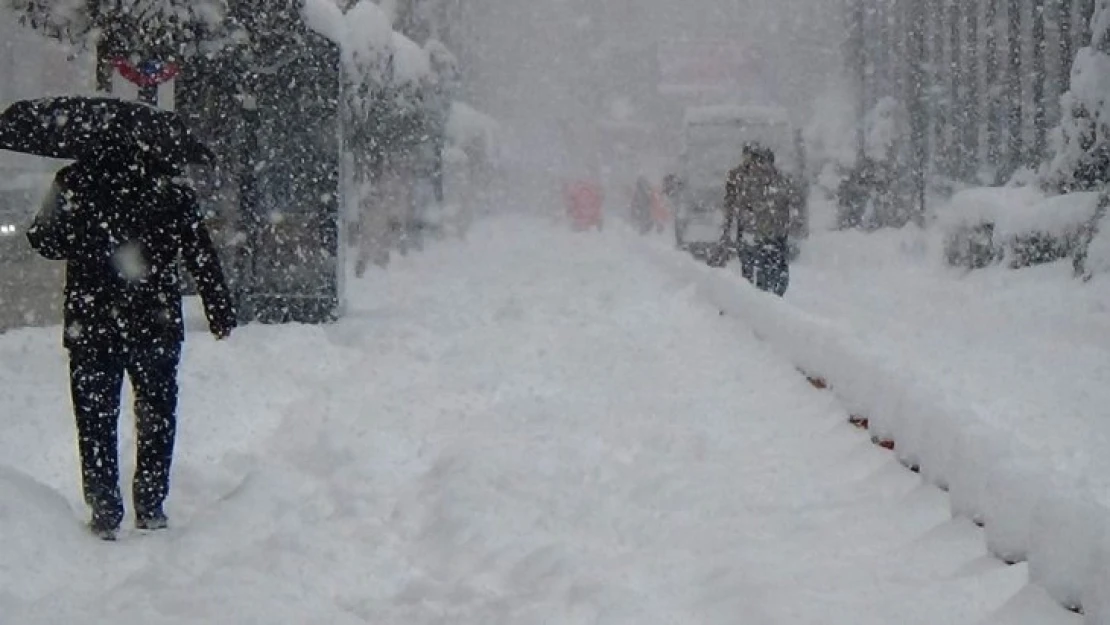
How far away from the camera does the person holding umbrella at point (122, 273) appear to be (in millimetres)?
4938

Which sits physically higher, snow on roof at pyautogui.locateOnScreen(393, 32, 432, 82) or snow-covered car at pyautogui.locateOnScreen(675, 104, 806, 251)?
snow on roof at pyautogui.locateOnScreen(393, 32, 432, 82)

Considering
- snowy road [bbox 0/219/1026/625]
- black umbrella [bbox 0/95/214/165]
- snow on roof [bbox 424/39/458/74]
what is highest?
snow on roof [bbox 424/39/458/74]

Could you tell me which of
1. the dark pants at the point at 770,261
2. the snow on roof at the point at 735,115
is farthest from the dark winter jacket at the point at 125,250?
the snow on roof at the point at 735,115

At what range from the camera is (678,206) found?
81.1 ft

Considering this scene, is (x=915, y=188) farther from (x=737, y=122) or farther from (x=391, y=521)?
(x=391, y=521)

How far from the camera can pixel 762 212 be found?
12.8 metres

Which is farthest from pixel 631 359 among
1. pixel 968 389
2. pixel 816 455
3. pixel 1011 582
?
pixel 1011 582

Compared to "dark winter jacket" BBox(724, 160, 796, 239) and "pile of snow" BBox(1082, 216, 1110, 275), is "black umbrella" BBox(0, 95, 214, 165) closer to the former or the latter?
"dark winter jacket" BBox(724, 160, 796, 239)

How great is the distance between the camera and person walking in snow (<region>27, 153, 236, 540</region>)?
16.2 ft

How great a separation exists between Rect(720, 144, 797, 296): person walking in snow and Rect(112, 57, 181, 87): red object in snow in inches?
226

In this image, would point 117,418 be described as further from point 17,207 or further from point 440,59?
point 440,59

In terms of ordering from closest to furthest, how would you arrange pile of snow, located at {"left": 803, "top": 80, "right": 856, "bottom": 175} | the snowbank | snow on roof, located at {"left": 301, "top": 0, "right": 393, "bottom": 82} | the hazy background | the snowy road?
1. the snowy road
2. the snowbank
3. snow on roof, located at {"left": 301, "top": 0, "right": 393, "bottom": 82}
4. pile of snow, located at {"left": 803, "top": 80, "right": 856, "bottom": 175}
5. the hazy background

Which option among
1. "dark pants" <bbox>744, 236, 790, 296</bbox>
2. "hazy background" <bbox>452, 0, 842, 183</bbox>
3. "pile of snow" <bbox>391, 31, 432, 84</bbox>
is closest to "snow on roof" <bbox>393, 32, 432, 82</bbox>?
"pile of snow" <bbox>391, 31, 432, 84</bbox>

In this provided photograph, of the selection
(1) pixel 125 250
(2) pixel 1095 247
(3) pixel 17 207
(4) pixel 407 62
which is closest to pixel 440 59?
(4) pixel 407 62
